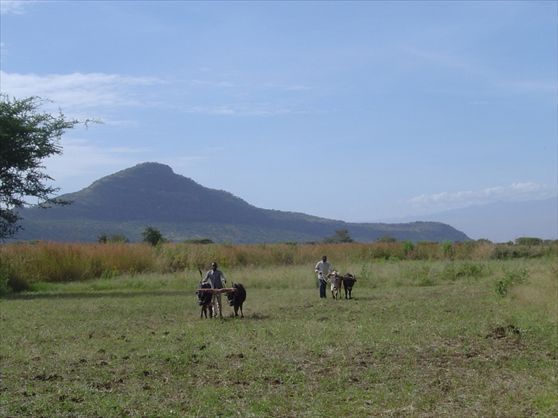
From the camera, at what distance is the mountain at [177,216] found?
131 meters

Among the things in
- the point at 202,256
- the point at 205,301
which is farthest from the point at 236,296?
the point at 202,256

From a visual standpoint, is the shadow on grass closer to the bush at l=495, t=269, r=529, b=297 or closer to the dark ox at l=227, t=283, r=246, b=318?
the dark ox at l=227, t=283, r=246, b=318

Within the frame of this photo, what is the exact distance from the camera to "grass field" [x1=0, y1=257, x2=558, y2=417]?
10.1m

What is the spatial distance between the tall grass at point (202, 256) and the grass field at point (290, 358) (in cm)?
1111

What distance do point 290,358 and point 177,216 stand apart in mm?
145170

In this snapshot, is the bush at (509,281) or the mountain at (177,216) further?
the mountain at (177,216)

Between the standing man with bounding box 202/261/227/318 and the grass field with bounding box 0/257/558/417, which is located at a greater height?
the standing man with bounding box 202/261/227/318

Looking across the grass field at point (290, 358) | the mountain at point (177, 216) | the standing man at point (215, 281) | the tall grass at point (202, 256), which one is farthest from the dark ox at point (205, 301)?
the mountain at point (177, 216)

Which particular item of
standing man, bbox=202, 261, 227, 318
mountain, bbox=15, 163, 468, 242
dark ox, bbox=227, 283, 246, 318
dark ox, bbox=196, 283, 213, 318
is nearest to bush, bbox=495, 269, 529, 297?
dark ox, bbox=227, 283, 246, 318

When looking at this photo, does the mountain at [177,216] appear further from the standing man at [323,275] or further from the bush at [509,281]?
the bush at [509,281]

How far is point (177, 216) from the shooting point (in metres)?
157

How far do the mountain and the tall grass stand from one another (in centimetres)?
6637

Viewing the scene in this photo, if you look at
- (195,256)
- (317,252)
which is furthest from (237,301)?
(317,252)

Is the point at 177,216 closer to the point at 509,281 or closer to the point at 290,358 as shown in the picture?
the point at 509,281
